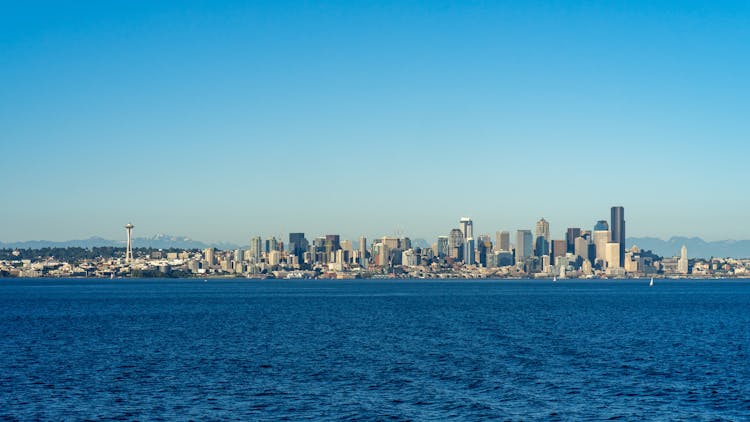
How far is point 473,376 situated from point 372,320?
5743cm

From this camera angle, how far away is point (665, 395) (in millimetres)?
51094

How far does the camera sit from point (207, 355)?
70312 mm

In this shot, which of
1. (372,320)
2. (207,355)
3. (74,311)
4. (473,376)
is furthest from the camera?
(74,311)

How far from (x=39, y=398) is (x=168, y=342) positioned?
1277 inches

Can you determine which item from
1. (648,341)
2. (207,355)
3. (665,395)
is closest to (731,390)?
(665,395)

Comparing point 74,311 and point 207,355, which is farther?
point 74,311

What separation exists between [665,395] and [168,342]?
47574mm

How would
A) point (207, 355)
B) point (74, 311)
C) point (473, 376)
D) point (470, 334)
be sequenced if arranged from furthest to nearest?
point (74, 311)
point (470, 334)
point (207, 355)
point (473, 376)

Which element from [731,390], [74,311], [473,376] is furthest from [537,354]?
[74,311]

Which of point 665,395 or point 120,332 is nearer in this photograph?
point 665,395

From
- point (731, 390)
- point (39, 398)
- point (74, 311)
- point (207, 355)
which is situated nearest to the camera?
point (39, 398)

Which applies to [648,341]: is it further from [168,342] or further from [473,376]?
[168,342]

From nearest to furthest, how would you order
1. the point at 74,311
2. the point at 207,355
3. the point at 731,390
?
the point at 731,390 < the point at 207,355 < the point at 74,311

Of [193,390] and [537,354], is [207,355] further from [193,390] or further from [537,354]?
[537,354]
